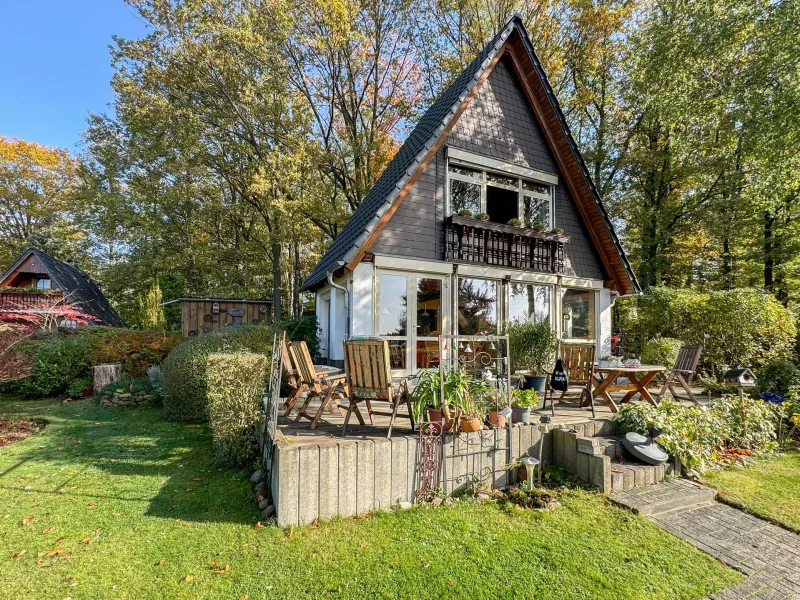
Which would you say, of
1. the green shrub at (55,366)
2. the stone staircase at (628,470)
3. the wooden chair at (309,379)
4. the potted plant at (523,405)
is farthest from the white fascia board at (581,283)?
the green shrub at (55,366)

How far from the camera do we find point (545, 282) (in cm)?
960

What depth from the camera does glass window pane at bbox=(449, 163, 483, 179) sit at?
870 centimetres

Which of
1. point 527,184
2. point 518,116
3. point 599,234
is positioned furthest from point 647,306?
point 518,116

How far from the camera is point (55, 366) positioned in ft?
32.1

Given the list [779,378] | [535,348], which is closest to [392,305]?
[535,348]

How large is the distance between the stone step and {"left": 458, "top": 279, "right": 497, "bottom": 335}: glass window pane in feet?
15.1

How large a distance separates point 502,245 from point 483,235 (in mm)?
574

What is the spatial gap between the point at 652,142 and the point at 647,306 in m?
8.38

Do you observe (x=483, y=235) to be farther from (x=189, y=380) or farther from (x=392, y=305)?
(x=189, y=380)

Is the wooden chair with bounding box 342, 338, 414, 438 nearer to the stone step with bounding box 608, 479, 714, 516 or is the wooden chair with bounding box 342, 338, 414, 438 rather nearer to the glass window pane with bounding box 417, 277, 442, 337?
the stone step with bounding box 608, 479, 714, 516

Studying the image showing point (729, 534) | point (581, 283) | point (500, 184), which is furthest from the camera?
point (581, 283)

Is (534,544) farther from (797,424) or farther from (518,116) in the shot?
(518,116)

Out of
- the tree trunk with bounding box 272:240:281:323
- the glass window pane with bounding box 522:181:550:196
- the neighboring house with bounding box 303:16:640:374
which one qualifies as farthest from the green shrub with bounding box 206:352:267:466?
the tree trunk with bounding box 272:240:281:323

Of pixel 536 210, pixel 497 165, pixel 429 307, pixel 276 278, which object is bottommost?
pixel 429 307
